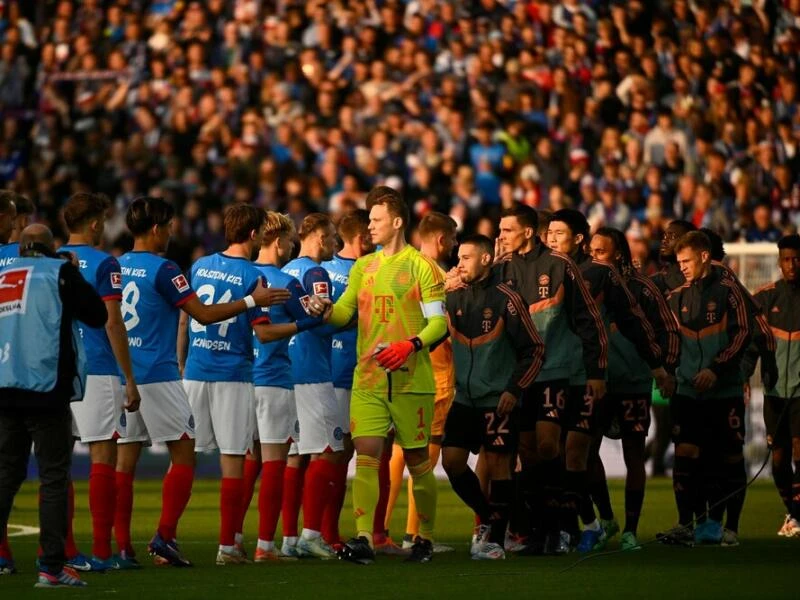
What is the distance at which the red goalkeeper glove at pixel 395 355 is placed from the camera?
10000mm

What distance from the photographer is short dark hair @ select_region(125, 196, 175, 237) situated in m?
10.4

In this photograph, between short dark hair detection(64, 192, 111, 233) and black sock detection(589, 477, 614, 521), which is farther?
black sock detection(589, 477, 614, 521)

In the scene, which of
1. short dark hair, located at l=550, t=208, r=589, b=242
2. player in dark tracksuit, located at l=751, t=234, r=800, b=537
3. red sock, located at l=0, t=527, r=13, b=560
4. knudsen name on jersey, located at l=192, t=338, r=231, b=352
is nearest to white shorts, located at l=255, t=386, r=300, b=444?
knudsen name on jersey, located at l=192, t=338, r=231, b=352

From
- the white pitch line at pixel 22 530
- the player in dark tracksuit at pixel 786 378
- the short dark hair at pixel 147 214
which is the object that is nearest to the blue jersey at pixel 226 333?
the short dark hair at pixel 147 214

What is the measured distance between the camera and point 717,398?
12508 millimetres

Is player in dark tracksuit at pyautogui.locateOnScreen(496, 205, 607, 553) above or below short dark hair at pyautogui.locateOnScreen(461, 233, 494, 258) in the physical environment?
below

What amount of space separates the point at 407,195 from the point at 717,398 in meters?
9.75

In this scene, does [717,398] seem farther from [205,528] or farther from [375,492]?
[205,528]

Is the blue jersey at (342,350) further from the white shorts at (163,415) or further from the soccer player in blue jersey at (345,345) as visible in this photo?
the white shorts at (163,415)

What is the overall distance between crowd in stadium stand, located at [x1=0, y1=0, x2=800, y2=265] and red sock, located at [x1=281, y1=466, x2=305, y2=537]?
815cm

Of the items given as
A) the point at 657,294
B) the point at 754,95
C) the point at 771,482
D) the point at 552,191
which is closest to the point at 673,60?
the point at 754,95

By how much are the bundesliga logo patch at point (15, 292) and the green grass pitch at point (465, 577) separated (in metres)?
1.52

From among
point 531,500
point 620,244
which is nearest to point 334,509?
point 531,500

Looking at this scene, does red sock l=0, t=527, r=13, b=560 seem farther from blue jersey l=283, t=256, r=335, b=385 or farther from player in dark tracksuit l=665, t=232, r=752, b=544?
player in dark tracksuit l=665, t=232, r=752, b=544
